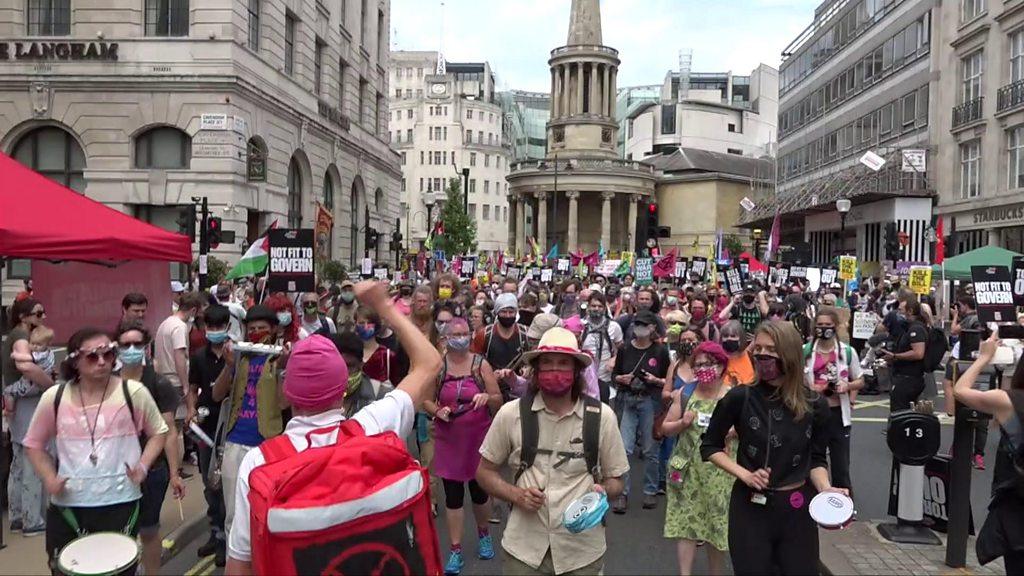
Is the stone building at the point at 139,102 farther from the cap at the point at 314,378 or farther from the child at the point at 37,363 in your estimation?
the cap at the point at 314,378

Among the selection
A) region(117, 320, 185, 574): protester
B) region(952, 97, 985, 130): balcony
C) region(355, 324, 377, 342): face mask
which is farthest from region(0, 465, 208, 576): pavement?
region(952, 97, 985, 130): balcony

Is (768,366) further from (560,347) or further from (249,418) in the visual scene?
(249,418)

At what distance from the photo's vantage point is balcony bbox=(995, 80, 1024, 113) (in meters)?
29.9

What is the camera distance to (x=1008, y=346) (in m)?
8.98

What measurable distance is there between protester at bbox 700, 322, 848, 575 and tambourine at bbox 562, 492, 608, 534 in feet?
2.91

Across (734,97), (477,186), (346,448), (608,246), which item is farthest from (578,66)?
(346,448)

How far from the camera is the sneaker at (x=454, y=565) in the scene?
6344 millimetres

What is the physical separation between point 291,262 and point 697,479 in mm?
6161

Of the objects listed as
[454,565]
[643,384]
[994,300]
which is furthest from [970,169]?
[454,565]

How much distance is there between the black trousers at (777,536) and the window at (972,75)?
34.0m

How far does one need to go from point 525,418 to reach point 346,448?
150 cm

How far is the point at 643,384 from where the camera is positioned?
8906 millimetres

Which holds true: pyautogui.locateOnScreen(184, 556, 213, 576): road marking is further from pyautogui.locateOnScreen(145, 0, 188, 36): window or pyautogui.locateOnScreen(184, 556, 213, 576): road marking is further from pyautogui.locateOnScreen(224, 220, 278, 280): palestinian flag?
pyautogui.locateOnScreen(145, 0, 188, 36): window

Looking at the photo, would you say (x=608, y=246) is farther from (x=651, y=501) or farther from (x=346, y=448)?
(x=346, y=448)
